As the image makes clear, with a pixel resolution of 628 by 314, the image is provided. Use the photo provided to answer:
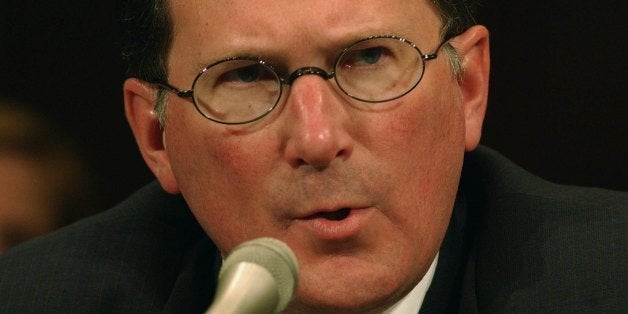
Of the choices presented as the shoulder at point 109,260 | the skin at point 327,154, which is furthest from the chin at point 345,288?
the shoulder at point 109,260

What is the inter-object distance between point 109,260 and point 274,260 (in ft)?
3.55

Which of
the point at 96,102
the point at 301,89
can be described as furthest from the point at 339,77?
the point at 96,102

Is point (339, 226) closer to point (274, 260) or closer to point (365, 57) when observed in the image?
point (365, 57)

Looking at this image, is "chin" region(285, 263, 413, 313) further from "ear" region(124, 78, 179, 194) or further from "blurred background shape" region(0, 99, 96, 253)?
"blurred background shape" region(0, 99, 96, 253)

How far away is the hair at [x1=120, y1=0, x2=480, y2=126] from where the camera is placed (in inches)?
71.8

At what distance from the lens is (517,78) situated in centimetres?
246

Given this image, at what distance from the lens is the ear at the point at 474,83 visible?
6.15 ft

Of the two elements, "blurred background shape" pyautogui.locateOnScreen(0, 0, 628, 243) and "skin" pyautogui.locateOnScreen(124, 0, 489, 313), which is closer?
"skin" pyautogui.locateOnScreen(124, 0, 489, 313)

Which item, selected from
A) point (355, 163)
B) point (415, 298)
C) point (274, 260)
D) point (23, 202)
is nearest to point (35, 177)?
point (23, 202)

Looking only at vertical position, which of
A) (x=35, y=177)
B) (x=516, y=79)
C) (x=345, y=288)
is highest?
(x=345, y=288)

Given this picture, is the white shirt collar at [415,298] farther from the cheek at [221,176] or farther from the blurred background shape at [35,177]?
the blurred background shape at [35,177]

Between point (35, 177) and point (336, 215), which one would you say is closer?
point (336, 215)

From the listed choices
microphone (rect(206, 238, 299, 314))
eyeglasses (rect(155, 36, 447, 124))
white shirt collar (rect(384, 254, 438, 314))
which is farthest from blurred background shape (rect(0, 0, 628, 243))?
microphone (rect(206, 238, 299, 314))

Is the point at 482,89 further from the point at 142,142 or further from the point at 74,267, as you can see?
the point at 74,267
